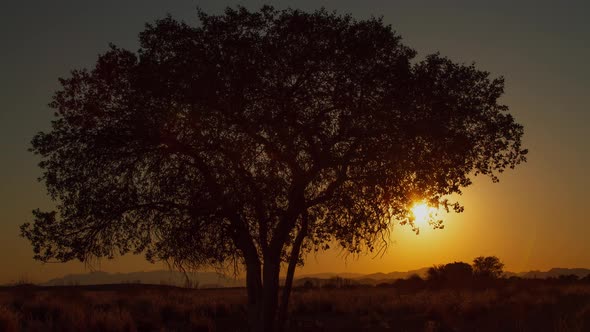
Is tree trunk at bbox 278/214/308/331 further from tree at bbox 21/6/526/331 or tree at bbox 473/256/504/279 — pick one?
tree at bbox 473/256/504/279

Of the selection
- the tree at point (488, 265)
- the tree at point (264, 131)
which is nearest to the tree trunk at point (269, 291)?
the tree at point (264, 131)

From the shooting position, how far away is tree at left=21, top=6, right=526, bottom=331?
2133cm

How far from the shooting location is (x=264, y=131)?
21.7m

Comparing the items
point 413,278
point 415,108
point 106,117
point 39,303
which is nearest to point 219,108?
point 106,117

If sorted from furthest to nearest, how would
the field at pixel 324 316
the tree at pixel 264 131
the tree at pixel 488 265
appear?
the tree at pixel 488 265, the field at pixel 324 316, the tree at pixel 264 131

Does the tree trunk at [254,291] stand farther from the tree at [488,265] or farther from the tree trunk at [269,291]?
the tree at [488,265]

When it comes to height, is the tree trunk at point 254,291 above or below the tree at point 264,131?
below

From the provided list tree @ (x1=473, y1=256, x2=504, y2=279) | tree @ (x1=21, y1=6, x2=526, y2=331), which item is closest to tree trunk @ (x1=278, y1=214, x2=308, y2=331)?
tree @ (x1=21, y1=6, x2=526, y2=331)

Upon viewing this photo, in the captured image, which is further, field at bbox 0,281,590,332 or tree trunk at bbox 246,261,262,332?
field at bbox 0,281,590,332

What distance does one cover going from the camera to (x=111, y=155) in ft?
74.1

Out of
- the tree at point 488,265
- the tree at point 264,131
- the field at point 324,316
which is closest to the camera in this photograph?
the tree at point 264,131

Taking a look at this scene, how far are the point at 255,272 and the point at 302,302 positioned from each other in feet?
58.8

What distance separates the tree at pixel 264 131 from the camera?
70.0ft

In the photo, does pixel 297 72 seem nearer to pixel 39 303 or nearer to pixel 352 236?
pixel 352 236
